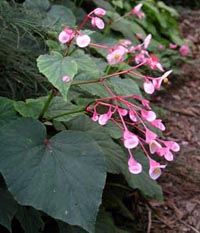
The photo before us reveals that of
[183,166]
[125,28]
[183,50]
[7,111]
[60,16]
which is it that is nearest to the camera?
[7,111]

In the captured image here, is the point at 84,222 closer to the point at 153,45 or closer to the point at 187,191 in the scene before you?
the point at 187,191

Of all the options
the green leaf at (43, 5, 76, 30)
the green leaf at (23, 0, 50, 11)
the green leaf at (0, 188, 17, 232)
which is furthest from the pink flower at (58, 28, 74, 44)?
the green leaf at (23, 0, 50, 11)

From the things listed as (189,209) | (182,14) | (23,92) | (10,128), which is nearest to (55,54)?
(10,128)

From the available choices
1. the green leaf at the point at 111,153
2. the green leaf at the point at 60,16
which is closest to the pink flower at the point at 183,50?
the green leaf at the point at 60,16

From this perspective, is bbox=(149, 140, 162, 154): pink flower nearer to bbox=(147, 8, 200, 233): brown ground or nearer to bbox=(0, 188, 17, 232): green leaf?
bbox=(0, 188, 17, 232): green leaf

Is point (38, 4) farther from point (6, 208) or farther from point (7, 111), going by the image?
point (6, 208)

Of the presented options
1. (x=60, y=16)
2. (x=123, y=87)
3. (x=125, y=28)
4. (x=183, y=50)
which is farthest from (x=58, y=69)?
(x=183, y=50)
